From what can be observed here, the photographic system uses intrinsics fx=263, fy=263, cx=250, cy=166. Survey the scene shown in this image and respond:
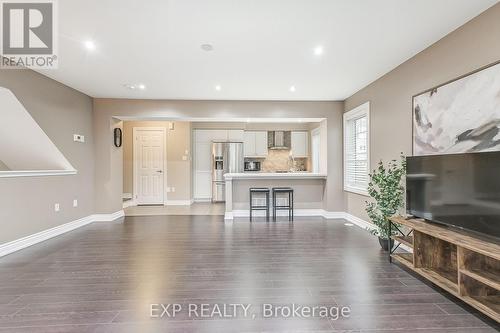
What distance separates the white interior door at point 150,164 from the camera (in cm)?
763

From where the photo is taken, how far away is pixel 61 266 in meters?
2.92

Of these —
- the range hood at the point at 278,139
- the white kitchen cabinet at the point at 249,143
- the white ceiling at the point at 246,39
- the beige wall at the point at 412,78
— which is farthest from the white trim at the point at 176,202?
the beige wall at the point at 412,78

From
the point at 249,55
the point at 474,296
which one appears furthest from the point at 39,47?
the point at 474,296

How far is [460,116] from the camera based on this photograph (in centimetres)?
258

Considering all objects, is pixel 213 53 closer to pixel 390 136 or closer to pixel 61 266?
pixel 390 136

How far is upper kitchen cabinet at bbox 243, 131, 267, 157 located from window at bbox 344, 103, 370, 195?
3.20 meters

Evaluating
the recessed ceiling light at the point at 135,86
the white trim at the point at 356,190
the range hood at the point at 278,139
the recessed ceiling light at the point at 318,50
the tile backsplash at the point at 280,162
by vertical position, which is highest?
the recessed ceiling light at the point at 135,86

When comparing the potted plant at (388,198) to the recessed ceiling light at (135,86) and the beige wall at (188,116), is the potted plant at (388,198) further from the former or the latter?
the recessed ceiling light at (135,86)

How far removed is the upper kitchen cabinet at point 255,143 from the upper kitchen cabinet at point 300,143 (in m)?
0.92

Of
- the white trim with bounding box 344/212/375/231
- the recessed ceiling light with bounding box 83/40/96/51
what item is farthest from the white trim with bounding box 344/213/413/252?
the recessed ceiling light with bounding box 83/40/96/51

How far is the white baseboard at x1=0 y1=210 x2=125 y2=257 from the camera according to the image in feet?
11.1

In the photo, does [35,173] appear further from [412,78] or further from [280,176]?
[412,78]

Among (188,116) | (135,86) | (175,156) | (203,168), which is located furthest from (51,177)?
(203,168)

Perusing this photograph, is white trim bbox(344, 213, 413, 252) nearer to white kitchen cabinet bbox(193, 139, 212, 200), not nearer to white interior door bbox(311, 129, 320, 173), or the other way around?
white interior door bbox(311, 129, 320, 173)
